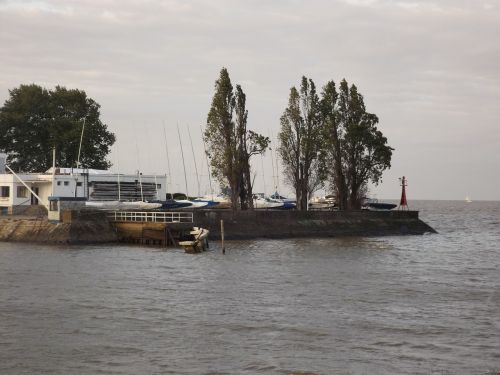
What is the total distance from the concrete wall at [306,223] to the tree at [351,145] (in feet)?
14.8

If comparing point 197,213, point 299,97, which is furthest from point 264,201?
point 197,213

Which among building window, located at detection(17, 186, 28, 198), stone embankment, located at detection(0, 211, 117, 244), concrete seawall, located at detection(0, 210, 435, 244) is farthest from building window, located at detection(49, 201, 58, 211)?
building window, located at detection(17, 186, 28, 198)

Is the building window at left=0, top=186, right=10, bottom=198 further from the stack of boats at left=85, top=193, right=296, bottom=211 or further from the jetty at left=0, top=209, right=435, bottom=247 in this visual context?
the stack of boats at left=85, top=193, right=296, bottom=211

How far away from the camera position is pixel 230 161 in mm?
81500

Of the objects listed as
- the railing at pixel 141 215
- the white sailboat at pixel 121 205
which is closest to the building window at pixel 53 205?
the railing at pixel 141 215

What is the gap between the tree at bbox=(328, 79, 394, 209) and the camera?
8969 centimetres

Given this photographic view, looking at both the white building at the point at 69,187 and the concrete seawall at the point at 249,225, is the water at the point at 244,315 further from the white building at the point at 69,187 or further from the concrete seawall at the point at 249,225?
the white building at the point at 69,187

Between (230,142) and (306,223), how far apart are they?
1233 cm

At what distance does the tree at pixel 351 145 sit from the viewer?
89.7 meters

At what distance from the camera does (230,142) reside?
82.3m

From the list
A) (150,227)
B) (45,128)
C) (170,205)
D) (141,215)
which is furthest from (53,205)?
(45,128)

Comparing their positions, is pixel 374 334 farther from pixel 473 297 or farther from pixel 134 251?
pixel 134 251

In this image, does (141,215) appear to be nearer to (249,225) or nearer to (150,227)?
(150,227)

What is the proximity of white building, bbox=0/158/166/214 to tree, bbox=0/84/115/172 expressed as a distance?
2631cm
